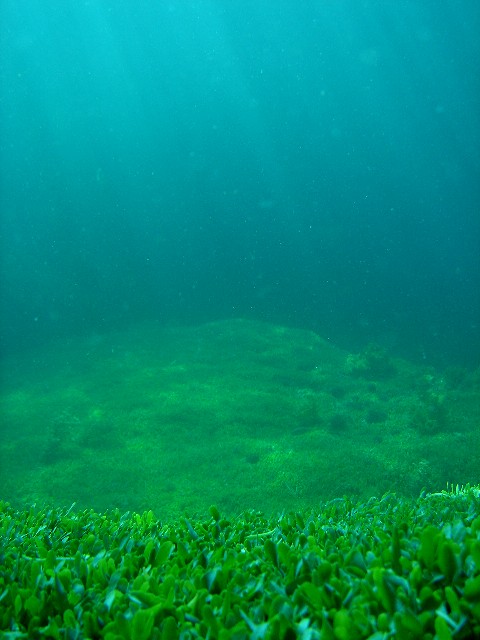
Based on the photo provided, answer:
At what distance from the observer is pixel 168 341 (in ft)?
66.7

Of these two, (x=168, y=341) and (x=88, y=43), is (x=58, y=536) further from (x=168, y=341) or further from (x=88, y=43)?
(x=88, y=43)

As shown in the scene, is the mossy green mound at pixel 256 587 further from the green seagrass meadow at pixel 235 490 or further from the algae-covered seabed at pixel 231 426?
the algae-covered seabed at pixel 231 426

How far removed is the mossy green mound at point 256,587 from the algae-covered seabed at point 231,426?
6.34 meters

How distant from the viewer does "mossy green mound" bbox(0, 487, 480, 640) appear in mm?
1616

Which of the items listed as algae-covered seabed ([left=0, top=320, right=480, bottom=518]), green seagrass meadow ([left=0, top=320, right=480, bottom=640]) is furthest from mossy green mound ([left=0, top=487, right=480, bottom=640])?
algae-covered seabed ([left=0, top=320, right=480, bottom=518])

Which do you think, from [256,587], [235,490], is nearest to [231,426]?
[235,490]

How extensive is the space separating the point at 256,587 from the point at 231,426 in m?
10.6

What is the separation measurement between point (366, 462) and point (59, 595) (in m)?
9.32

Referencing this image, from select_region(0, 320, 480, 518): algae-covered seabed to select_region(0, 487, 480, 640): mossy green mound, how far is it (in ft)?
20.8

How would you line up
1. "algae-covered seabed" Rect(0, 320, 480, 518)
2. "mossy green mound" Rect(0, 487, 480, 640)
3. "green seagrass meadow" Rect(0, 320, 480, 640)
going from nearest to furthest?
"mossy green mound" Rect(0, 487, 480, 640) < "green seagrass meadow" Rect(0, 320, 480, 640) < "algae-covered seabed" Rect(0, 320, 480, 518)

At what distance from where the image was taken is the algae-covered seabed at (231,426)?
970 cm

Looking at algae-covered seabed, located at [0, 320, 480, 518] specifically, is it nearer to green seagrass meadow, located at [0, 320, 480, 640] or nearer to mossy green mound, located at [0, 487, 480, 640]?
green seagrass meadow, located at [0, 320, 480, 640]

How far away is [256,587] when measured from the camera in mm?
1996

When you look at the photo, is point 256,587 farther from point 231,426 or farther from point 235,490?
point 231,426
